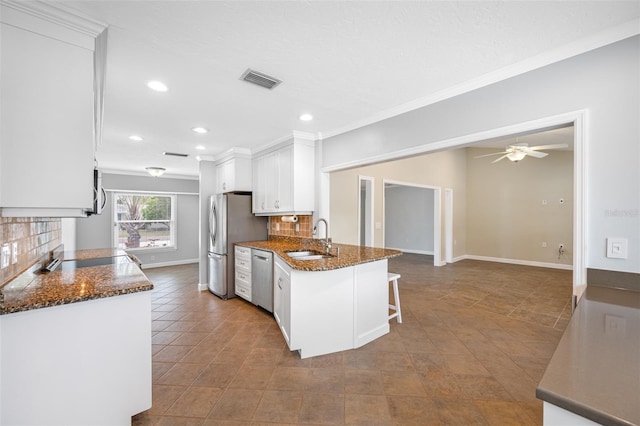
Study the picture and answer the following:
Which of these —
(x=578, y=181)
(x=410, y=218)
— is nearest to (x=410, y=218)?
(x=410, y=218)

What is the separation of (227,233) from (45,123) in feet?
10.0

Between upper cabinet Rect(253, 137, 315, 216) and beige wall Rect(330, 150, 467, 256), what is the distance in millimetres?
888

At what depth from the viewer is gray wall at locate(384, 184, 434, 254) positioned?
29.7 ft

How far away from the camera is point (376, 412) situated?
1811 mm

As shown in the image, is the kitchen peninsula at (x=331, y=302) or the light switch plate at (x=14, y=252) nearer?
the light switch plate at (x=14, y=252)

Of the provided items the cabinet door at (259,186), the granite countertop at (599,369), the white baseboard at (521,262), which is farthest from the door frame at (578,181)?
the white baseboard at (521,262)

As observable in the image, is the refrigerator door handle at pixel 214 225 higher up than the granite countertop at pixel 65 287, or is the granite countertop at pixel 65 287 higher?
the refrigerator door handle at pixel 214 225

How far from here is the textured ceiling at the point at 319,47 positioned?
4.83 ft

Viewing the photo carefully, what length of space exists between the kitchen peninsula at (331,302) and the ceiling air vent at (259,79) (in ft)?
5.07

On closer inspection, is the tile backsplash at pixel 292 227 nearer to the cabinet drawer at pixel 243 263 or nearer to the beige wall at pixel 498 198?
the cabinet drawer at pixel 243 263

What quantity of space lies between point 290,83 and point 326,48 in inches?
22.7

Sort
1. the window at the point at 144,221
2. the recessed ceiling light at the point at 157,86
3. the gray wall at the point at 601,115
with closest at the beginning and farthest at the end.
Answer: the gray wall at the point at 601,115 < the recessed ceiling light at the point at 157,86 < the window at the point at 144,221

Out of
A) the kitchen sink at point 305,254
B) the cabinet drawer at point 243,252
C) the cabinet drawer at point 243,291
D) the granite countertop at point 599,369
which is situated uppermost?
the granite countertop at point 599,369

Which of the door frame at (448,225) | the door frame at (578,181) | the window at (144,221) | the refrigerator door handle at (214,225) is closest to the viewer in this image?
the door frame at (578,181)
